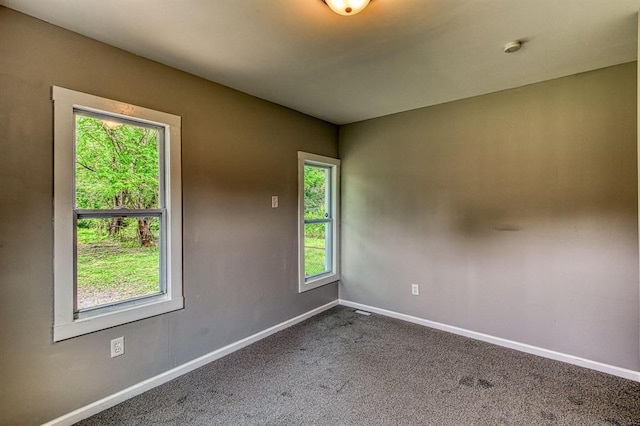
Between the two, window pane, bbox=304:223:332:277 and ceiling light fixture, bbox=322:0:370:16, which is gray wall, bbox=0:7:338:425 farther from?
ceiling light fixture, bbox=322:0:370:16

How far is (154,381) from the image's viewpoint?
232cm

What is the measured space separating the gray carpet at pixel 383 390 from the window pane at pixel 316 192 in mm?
1588

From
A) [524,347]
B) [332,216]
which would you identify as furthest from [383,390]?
[332,216]

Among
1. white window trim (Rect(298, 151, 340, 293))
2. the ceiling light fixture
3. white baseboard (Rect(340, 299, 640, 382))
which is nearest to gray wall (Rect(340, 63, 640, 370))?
white baseboard (Rect(340, 299, 640, 382))

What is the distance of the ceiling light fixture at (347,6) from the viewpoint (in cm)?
157

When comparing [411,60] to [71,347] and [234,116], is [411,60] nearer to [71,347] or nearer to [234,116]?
[234,116]

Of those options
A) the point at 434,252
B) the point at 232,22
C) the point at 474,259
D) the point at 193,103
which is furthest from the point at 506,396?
the point at 193,103

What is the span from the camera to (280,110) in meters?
3.36

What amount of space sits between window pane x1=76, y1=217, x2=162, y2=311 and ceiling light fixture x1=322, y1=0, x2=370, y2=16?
6.36 feet

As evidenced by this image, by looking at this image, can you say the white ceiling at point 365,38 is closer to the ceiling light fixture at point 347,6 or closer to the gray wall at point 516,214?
the ceiling light fixture at point 347,6

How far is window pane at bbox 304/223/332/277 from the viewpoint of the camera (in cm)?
383

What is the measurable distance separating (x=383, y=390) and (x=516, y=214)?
6.56ft

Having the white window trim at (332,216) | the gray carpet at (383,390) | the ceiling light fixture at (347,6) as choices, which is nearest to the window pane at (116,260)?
the gray carpet at (383,390)

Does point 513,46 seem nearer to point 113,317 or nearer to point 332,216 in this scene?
point 332,216
